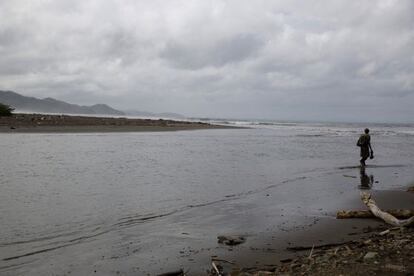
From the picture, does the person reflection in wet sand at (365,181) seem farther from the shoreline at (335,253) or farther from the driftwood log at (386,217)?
the shoreline at (335,253)

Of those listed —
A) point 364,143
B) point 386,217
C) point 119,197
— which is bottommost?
point 119,197

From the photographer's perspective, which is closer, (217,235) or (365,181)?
(217,235)

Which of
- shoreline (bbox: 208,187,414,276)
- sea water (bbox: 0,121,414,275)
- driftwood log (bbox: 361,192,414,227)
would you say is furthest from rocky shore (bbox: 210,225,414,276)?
sea water (bbox: 0,121,414,275)

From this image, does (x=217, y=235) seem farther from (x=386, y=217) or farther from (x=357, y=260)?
(x=386, y=217)

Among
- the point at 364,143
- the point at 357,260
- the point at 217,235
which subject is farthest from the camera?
the point at 364,143

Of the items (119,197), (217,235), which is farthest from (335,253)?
(119,197)

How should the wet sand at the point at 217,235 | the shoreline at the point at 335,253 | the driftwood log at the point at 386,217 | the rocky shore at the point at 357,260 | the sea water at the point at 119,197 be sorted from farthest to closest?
the driftwood log at the point at 386,217 < the sea water at the point at 119,197 < the wet sand at the point at 217,235 < the shoreline at the point at 335,253 < the rocky shore at the point at 357,260

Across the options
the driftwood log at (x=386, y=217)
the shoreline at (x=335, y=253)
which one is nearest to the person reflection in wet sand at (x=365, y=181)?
the driftwood log at (x=386, y=217)

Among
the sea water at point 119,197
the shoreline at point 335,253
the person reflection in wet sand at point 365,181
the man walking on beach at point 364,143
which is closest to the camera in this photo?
the shoreline at point 335,253

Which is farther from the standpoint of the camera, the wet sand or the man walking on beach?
the man walking on beach

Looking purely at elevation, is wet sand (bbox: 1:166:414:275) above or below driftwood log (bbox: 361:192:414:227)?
below

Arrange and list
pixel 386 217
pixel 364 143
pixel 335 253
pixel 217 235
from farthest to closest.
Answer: pixel 364 143, pixel 386 217, pixel 217 235, pixel 335 253

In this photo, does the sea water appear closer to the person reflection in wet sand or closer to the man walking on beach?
the person reflection in wet sand

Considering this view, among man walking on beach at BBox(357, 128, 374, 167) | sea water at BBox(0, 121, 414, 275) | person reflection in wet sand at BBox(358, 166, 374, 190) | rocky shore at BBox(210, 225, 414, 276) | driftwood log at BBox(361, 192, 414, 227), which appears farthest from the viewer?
man walking on beach at BBox(357, 128, 374, 167)
